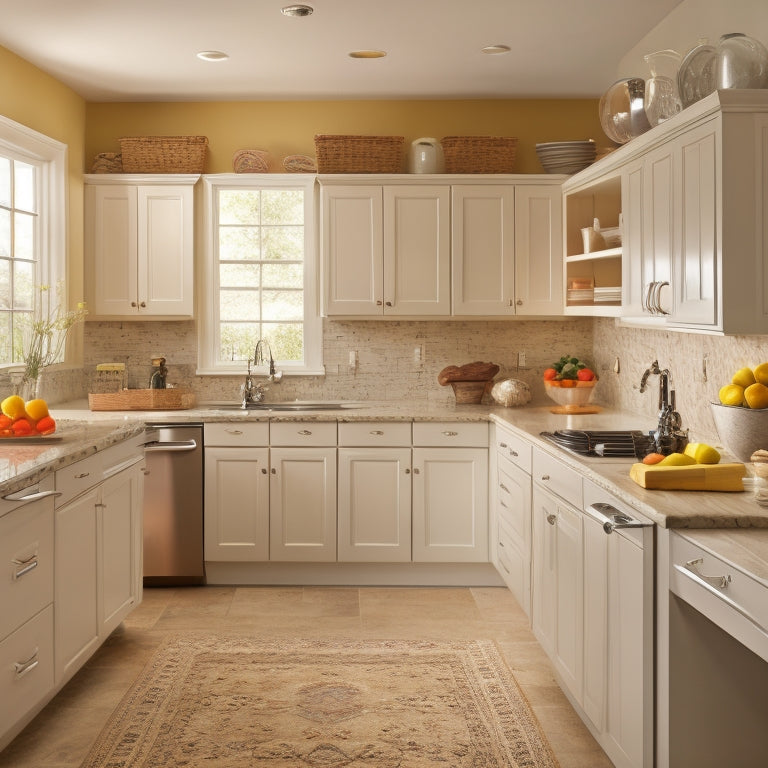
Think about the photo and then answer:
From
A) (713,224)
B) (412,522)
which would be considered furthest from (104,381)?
(713,224)

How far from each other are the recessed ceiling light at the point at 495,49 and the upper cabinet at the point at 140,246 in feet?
6.06

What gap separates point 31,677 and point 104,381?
2.60m

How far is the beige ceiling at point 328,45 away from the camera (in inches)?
155

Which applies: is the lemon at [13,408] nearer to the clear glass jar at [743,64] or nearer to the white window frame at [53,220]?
the white window frame at [53,220]

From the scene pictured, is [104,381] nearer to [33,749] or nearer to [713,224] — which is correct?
[33,749]

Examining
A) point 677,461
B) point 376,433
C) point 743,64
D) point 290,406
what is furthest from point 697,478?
point 290,406

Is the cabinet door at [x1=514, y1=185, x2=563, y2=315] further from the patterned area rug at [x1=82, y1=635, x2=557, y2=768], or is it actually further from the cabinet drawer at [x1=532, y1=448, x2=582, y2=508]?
the patterned area rug at [x1=82, y1=635, x2=557, y2=768]

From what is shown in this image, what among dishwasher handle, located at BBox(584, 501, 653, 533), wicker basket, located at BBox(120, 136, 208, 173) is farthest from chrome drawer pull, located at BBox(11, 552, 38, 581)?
wicker basket, located at BBox(120, 136, 208, 173)

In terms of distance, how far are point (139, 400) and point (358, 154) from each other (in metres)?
1.83

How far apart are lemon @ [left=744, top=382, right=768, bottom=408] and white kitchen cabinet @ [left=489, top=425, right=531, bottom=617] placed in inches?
47.2

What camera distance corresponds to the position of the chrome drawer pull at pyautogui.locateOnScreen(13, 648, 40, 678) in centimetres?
284

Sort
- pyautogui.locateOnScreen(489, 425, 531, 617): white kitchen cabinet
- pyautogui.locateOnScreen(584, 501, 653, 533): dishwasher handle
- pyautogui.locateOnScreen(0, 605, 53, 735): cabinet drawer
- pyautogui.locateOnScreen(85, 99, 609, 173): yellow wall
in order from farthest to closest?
pyautogui.locateOnScreen(85, 99, 609, 173): yellow wall, pyautogui.locateOnScreen(489, 425, 531, 617): white kitchen cabinet, pyautogui.locateOnScreen(0, 605, 53, 735): cabinet drawer, pyautogui.locateOnScreen(584, 501, 653, 533): dishwasher handle

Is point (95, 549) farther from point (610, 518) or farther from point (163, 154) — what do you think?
point (163, 154)

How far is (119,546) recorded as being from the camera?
12.8 ft
